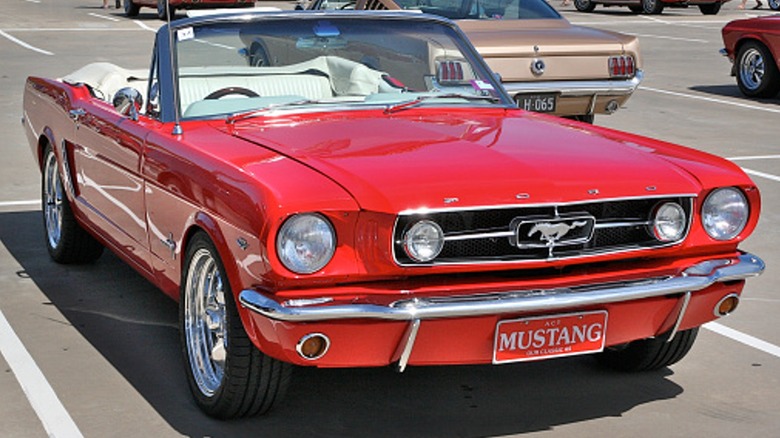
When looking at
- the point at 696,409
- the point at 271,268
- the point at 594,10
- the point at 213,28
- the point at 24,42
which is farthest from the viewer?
the point at 594,10

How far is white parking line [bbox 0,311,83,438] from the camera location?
484 cm

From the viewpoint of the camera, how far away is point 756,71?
628 inches

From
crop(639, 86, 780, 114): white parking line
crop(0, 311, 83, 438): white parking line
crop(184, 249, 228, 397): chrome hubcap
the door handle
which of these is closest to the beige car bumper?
crop(639, 86, 780, 114): white parking line

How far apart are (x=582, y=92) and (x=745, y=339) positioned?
583 cm

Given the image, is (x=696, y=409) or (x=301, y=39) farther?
(x=301, y=39)

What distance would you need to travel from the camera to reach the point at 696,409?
5109mm

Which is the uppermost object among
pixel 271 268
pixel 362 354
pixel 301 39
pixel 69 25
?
pixel 301 39

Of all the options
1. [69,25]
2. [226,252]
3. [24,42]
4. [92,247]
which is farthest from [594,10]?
[226,252]

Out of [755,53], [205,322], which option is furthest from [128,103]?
[755,53]

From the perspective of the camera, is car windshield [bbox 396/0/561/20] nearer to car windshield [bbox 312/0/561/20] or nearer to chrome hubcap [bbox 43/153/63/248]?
car windshield [bbox 312/0/561/20]

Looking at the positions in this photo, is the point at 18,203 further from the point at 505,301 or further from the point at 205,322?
the point at 505,301

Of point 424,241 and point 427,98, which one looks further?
point 427,98

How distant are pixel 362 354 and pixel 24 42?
18978 millimetres

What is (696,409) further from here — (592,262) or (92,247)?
(92,247)
